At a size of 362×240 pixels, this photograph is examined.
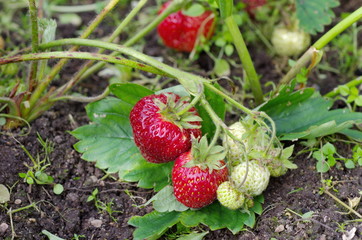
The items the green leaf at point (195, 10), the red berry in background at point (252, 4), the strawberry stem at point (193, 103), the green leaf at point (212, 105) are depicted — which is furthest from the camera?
the red berry in background at point (252, 4)

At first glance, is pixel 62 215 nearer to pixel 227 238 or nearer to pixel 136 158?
pixel 136 158

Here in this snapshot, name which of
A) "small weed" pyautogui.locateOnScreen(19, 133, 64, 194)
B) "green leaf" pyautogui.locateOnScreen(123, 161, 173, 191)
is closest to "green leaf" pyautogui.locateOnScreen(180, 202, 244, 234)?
"green leaf" pyautogui.locateOnScreen(123, 161, 173, 191)

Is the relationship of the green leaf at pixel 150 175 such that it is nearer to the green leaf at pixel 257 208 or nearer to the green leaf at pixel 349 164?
the green leaf at pixel 257 208

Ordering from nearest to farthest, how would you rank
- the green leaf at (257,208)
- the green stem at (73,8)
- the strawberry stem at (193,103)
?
the strawberry stem at (193,103) < the green leaf at (257,208) < the green stem at (73,8)

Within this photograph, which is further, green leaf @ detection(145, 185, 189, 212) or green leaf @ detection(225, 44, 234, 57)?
green leaf @ detection(225, 44, 234, 57)

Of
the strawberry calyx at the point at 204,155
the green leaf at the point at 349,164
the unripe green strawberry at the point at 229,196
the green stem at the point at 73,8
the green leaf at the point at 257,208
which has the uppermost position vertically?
the strawberry calyx at the point at 204,155

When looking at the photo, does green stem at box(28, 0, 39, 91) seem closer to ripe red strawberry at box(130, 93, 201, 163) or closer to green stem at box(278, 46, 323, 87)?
ripe red strawberry at box(130, 93, 201, 163)

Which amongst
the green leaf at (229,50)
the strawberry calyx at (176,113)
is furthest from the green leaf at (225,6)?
the green leaf at (229,50)
